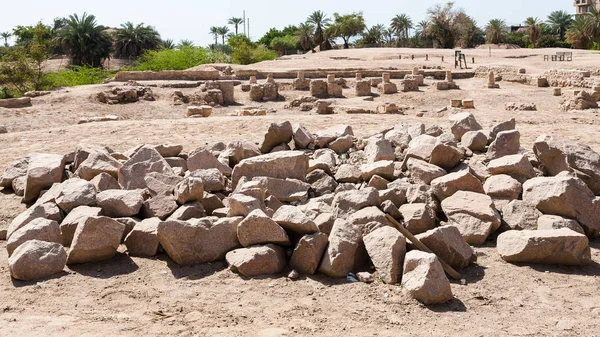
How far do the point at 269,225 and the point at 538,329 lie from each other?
2324 millimetres

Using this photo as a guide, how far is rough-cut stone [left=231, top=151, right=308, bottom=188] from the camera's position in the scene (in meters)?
6.86

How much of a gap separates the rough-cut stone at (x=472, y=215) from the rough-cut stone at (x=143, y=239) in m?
2.93

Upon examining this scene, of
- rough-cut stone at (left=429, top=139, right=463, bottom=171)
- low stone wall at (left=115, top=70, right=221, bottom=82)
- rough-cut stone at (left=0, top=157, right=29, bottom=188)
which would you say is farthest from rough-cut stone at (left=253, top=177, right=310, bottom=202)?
low stone wall at (left=115, top=70, right=221, bottom=82)

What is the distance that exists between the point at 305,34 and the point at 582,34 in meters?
26.9

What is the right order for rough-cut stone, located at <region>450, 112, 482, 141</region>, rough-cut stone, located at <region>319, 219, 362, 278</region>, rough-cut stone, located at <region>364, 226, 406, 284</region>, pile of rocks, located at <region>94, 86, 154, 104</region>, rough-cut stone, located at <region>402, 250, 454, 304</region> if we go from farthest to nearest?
1. pile of rocks, located at <region>94, 86, 154, 104</region>
2. rough-cut stone, located at <region>450, 112, 482, 141</region>
3. rough-cut stone, located at <region>319, 219, 362, 278</region>
4. rough-cut stone, located at <region>364, 226, 406, 284</region>
5. rough-cut stone, located at <region>402, 250, 454, 304</region>

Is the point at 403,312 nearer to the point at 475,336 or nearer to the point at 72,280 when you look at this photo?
the point at 475,336

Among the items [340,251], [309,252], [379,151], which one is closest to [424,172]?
[379,151]

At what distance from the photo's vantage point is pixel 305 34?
6150 cm

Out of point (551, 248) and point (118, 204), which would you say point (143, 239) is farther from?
point (551, 248)

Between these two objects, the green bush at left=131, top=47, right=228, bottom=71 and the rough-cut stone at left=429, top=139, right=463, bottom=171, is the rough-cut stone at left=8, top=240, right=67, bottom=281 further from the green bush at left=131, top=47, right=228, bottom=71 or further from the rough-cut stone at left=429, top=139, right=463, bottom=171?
the green bush at left=131, top=47, right=228, bottom=71

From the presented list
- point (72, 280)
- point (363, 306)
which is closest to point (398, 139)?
point (363, 306)

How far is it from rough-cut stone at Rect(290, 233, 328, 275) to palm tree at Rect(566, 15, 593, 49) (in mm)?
49062

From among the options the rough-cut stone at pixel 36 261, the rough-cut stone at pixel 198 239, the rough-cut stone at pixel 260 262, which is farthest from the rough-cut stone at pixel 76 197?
the rough-cut stone at pixel 260 262

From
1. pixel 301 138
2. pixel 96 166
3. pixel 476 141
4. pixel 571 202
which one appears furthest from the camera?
pixel 301 138
